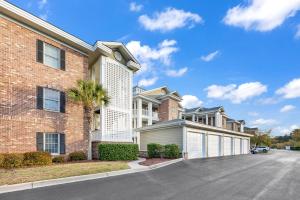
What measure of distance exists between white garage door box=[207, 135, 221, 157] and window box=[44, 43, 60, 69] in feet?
60.0

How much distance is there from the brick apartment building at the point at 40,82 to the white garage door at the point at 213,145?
42.8ft

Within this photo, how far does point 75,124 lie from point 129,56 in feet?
28.6

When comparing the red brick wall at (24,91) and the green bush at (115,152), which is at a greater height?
the red brick wall at (24,91)

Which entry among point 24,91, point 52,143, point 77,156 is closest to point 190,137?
point 77,156

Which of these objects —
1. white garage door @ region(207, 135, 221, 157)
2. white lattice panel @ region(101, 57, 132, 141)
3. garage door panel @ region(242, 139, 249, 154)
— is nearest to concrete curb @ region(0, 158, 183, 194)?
white lattice panel @ region(101, 57, 132, 141)

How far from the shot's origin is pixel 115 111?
21922 millimetres

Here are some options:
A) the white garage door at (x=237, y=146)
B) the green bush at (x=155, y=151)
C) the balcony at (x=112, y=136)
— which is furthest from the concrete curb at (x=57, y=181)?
the white garage door at (x=237, y=146)

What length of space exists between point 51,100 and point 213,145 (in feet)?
64.5

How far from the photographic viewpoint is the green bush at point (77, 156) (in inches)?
698

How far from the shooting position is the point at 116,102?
2216 centimetres

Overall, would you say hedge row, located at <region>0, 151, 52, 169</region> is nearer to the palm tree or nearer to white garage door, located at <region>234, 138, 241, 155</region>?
the palm tree

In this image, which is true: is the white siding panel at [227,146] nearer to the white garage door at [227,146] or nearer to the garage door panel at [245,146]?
the white garage door at [227,146]

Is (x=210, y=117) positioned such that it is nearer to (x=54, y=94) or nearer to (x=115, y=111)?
(x=115, y=111)

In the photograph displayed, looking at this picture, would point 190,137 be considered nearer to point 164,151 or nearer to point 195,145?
point 195,145
